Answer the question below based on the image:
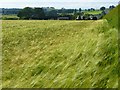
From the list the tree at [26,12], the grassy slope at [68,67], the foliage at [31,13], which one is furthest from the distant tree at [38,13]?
the grassy slope at [68,67]

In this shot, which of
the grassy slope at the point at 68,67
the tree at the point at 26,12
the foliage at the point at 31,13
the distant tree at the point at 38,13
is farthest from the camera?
the tree at the point at 26,12

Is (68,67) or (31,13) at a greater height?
(68,67)

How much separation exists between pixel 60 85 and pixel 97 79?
195 centimetres

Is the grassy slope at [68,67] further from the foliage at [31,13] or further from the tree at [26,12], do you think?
the tree at [26,12]

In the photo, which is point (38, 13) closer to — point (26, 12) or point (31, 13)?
point (31, 13)

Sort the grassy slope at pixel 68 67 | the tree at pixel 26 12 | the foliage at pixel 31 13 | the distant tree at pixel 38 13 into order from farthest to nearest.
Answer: the tree at pixel 26 12 → the foliage at pixel 31 13 → the distant tree at pixel 38 13 → the grassy slope at pixel 68 67

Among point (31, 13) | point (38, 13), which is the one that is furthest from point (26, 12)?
point (38, 13)

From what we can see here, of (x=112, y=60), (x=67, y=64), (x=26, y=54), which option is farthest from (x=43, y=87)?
(x=26, y=54)

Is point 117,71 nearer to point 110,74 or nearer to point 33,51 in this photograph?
point 110,74

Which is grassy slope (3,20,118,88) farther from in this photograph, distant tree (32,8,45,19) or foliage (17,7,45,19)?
foliage (17,7,45,19)

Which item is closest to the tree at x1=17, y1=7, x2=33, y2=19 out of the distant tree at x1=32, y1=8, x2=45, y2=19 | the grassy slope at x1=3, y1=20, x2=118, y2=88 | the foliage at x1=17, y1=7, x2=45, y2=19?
the foliage at x1=17, y1=7, x2=45, y2=19

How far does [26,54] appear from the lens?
2391 cm

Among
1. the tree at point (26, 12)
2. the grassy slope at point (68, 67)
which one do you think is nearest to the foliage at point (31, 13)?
the tree at point (26, 12)

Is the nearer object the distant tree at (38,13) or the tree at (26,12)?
the distant tree at (38,13)
